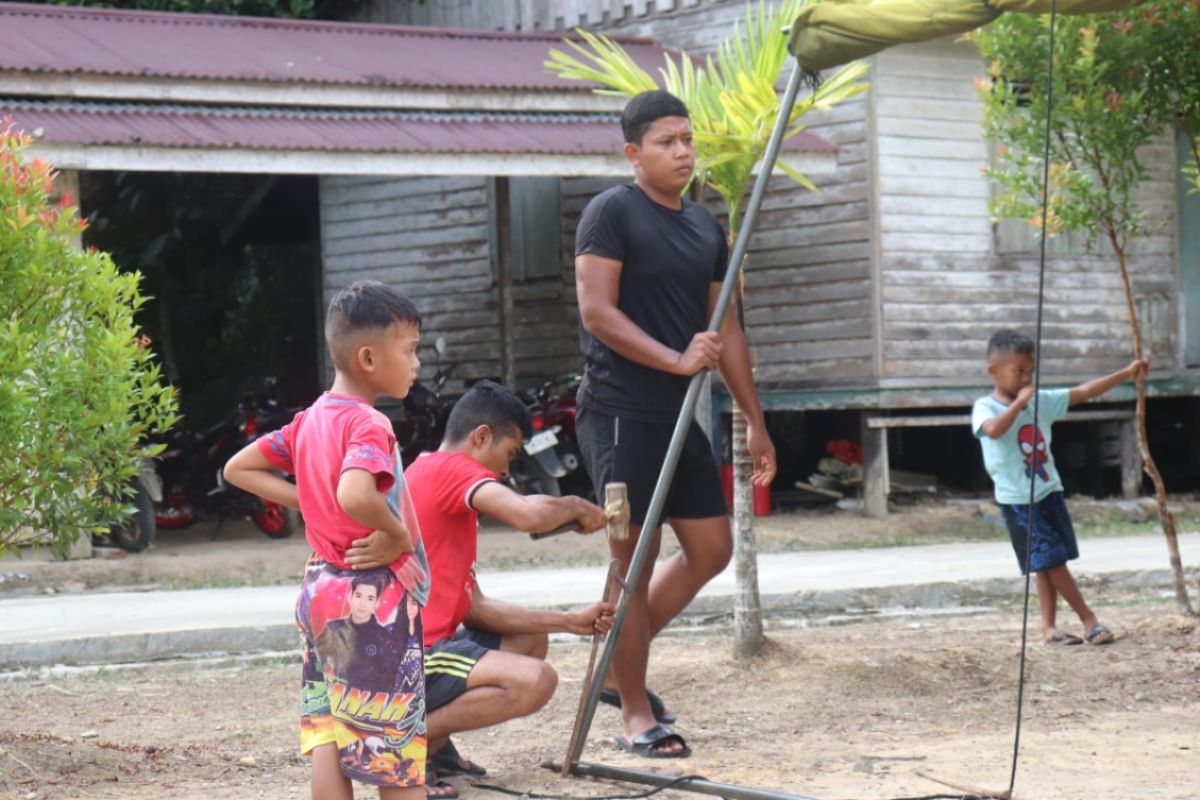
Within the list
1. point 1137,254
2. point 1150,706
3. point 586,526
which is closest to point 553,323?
point 1137,254

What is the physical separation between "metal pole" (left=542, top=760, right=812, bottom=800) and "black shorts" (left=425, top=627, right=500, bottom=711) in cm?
44

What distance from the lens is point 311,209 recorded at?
19.1m

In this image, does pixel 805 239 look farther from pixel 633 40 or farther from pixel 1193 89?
pixel 1193 89

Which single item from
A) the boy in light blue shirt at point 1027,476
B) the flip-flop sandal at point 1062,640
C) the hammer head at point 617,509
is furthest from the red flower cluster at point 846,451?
the hammer head at point 617,509

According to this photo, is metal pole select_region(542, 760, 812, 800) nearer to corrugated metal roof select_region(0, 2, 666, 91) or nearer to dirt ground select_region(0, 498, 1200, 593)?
dirt ground select_region(0, 498, 1200, 593)

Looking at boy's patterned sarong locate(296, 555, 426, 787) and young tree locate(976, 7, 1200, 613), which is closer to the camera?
boy's patterned sarong locate(296, 555, 426, 787)

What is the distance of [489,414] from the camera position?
486cm

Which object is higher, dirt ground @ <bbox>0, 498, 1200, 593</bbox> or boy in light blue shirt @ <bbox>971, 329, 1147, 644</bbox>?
boy in light blue shirt @ <bbox>971, 329, 1147, 644</bbox>

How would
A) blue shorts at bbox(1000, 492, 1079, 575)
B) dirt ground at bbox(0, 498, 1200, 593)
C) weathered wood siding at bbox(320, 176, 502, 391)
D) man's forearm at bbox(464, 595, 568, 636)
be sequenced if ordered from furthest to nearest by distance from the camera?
weathered wood siding at bbox(320, 176, 502, 391)
dirt ground at bbox(0, 498, 1200, 593)
blue shorts at bbox(1000, 492, 1079, 575)
man's forearm at bbox(464, 595, 568, 636)

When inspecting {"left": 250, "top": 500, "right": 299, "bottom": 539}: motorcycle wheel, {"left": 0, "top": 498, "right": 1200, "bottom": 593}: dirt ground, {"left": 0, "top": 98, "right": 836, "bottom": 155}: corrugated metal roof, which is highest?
{"left": 0, "top": 98, "right": 836, "bottom": 155}: corrugated metal roof

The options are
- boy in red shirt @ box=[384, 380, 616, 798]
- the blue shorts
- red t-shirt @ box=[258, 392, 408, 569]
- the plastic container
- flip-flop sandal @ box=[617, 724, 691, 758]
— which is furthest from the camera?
the plastic container

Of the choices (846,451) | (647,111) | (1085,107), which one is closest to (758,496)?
(846,451)

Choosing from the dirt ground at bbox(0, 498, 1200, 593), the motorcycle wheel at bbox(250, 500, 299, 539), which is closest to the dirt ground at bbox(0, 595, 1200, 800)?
the dirt ground at bbox(0, 498, 1200, 593)

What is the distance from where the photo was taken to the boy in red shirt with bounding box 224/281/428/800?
378cm
